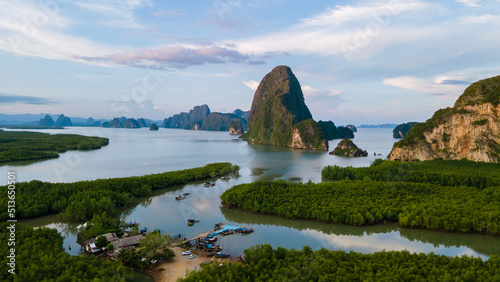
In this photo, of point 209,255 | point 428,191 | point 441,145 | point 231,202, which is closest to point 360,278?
point 209,255

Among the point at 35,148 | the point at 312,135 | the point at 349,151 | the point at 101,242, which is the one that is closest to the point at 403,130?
the point at 312,135

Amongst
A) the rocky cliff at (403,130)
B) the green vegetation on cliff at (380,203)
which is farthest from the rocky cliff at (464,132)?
the rocky cliff at (403,130)

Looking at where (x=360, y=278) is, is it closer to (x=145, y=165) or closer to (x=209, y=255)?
(x=209, y=255)

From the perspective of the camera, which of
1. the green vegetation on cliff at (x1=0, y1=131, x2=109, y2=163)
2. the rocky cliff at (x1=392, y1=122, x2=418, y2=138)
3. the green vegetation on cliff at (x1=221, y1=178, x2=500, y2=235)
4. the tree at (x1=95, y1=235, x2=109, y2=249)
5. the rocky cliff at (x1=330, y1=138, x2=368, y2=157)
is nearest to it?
the tree at (x1=95, y1=235, x2=109, y2=249)

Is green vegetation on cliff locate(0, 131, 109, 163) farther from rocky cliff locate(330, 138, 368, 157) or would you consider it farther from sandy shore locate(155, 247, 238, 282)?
rocky cliff locate(330, 138, 368, 157)

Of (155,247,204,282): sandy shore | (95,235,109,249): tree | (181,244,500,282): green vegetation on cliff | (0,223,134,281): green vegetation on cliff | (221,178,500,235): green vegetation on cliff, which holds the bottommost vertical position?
(155,247,204,282): sandy shore

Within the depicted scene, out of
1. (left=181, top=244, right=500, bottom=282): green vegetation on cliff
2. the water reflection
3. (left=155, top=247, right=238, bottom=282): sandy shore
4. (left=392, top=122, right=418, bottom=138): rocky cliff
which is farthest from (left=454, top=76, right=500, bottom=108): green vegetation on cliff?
(left=392, top=122, right=418, bottom=138): rocky cliff
